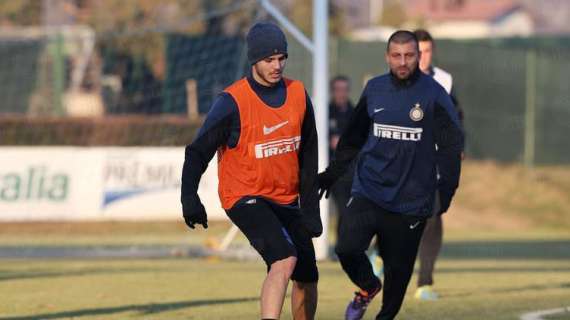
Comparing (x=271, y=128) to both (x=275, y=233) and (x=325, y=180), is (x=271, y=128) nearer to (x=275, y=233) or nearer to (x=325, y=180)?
(x=275, y=233)

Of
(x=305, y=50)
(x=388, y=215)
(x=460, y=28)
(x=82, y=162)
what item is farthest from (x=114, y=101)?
(x=460, y=28)

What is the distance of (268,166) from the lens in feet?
26.8

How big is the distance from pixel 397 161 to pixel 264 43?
1.55 m

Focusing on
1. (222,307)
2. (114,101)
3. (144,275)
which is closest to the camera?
(222,307)

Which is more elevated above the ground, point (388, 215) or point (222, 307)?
point (388, 215)

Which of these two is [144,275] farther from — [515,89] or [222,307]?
[515,89]

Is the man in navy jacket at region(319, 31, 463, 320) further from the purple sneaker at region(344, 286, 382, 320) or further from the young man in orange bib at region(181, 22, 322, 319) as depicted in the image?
the young man in orange bib at region(181, 22, 322, 319)

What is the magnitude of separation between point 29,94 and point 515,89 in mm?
9523

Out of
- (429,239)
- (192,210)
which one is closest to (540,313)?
(429,239)

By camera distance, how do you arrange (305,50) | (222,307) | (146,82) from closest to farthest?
(222,307), (305,50), (146,82)

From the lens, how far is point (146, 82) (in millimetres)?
24891

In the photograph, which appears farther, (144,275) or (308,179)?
(144,275)

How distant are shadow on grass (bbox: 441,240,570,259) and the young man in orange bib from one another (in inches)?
420

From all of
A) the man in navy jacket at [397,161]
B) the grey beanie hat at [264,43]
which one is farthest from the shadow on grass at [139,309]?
the grey beanie hat at [264,43]
